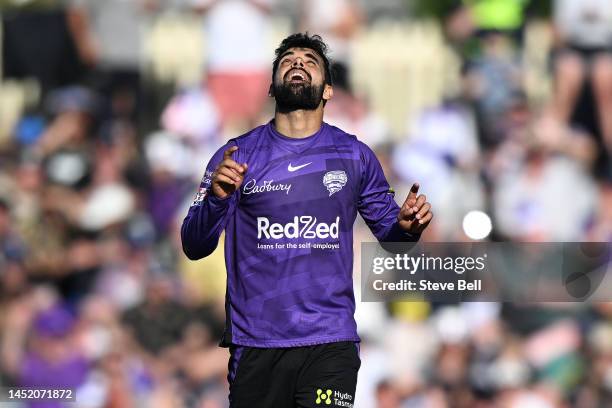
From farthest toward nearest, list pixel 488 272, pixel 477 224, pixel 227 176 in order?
pixel 477 224
pixel 488 272
pixel 227 176

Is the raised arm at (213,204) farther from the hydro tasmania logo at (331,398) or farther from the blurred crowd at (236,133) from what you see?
the blurred crowd at (236,133)

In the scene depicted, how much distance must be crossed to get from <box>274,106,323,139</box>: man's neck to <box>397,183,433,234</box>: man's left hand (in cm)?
59

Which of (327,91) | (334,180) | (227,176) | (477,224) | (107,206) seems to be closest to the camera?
(227,176)

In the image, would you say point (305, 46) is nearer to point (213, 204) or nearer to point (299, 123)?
point (299, 123)

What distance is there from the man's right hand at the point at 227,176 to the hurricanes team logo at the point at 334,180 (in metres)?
0.53

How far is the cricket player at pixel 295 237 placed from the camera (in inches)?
184

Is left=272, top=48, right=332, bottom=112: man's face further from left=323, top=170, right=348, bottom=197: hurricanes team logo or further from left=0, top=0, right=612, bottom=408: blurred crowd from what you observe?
left=0, top=0, right=612, bottom=408: blurred crowd

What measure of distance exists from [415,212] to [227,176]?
83cm

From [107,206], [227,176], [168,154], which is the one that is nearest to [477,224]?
[168,154]

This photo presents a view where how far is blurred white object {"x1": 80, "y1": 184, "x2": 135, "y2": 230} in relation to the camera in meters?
8.60

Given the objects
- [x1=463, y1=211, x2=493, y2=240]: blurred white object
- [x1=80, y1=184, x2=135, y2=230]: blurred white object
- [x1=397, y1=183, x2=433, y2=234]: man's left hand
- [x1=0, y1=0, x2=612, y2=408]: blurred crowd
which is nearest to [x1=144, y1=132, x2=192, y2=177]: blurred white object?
[x1=0, y1=0, x2=612, y2=408]: blurred crowd

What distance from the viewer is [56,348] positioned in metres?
8.41

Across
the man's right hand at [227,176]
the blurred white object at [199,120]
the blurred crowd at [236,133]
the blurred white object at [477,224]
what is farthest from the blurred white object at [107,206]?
the man's right hand at [227,176]

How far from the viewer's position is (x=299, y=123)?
4.93 meters
